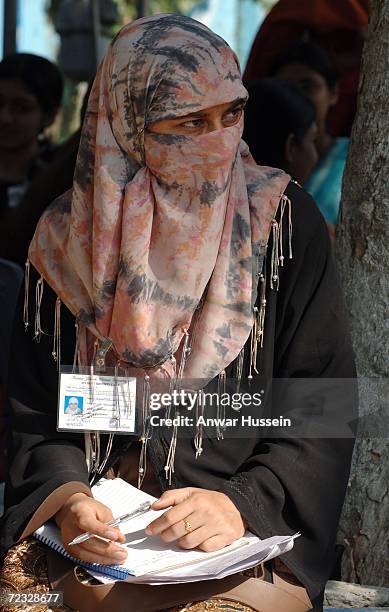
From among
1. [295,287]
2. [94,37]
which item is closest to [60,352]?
[295,287]

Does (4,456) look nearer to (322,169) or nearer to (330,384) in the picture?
(330,384)

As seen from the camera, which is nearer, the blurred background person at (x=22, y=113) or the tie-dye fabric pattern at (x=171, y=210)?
the tie-dye fabric pattern at (x=171, y=210)

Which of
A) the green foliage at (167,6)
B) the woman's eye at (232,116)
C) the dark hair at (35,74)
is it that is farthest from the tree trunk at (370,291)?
the green foliage at (167,6)

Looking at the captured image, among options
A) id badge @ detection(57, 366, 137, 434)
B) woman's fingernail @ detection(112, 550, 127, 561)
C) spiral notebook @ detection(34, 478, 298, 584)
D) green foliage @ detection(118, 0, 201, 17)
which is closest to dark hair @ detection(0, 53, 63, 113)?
id badge @ detection(57, 366, 137, 434)

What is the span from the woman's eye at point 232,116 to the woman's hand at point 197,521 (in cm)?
80

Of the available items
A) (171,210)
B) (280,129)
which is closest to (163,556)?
(171,210)

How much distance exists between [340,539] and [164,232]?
44.2 inches

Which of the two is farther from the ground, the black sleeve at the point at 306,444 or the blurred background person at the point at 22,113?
the blurred background person at the point at 22,113

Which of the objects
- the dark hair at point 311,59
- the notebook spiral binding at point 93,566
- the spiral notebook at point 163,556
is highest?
the dark hair at point 311,59

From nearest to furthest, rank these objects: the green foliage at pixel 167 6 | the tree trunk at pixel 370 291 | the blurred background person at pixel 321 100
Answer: the tree trunk at pixel 370 291 < the blurred background person at pixel 321 100 < the green foliage at pixel 167 6

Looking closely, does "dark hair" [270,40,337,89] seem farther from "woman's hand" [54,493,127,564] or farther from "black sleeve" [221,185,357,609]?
"woman's hand" [54,493,127,564]

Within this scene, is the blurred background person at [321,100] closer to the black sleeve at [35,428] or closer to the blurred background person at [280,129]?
the blurred background person at [280,129]

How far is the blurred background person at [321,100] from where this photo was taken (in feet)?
14.2

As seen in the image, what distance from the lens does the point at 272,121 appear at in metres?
3.71
